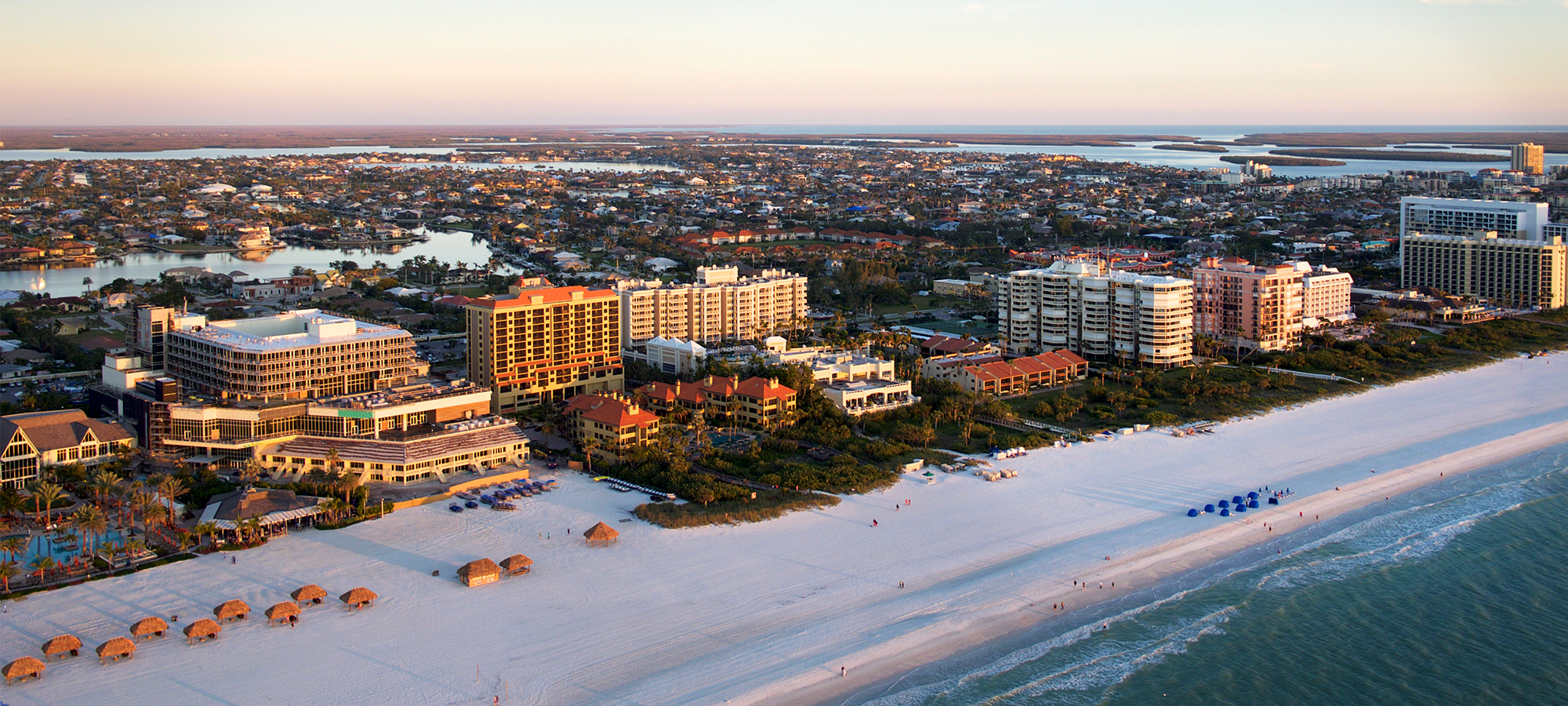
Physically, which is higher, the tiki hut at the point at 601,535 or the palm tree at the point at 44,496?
the palm tree at the point at 44,496

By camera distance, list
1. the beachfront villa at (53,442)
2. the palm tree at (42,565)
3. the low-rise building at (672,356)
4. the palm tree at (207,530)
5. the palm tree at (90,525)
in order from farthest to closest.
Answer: the low-rise building at (672,356) → the beachfront villa at (53,442) → the palm tree at (207,530) → the palm tree at (90,525) → the palm tree at (42,565)

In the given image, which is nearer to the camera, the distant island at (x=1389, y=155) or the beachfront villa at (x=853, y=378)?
the beachfront villa at (x=853, y=378)

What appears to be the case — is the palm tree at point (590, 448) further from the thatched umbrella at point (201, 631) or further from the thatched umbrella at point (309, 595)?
the thatched umbrella at point (201, 631)

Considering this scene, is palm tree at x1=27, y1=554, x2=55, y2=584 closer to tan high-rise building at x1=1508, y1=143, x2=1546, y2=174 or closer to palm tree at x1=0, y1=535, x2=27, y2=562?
palm tree at x1=0, y1=535, x2=27, y2=562

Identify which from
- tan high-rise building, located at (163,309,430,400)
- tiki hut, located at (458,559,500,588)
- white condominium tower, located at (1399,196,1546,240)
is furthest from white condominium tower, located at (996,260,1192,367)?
tiki hut, located at (458,559,500,588)

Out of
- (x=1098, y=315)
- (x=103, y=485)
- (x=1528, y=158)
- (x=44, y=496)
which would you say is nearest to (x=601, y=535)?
(x=103, y=485)

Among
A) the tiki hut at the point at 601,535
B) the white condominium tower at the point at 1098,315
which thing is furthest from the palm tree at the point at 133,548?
the white condominium tower at the point at 1098,315

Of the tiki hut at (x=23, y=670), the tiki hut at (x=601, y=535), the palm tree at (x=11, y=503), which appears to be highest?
the palm tree at (x=11, y=503)
